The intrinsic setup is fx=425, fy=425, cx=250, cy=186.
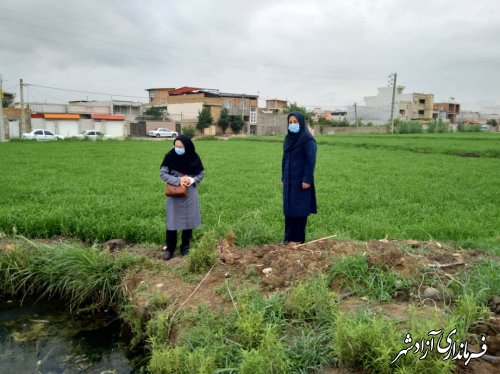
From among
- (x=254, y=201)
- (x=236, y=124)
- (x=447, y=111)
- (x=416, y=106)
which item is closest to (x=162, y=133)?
Answer: (x=236, y=124)

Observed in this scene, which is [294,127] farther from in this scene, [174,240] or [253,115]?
A: [253,115]

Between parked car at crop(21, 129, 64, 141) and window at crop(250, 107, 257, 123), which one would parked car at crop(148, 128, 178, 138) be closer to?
parked car at crop(21, 129, 64, 141)

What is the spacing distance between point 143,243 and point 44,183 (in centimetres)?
591

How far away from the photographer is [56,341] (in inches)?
162

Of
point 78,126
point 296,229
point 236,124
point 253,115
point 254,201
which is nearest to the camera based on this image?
point 296,229

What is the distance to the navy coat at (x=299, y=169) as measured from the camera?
17.1ft

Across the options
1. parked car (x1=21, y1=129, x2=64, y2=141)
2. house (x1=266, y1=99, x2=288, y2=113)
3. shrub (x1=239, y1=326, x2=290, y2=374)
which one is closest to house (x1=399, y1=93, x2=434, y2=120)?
house (x1=266, y1=99, x2=288, y2=113)

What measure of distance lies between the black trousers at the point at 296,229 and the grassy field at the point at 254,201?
43cm

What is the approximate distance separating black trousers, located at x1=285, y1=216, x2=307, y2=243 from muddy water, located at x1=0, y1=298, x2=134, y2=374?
7.67 ft

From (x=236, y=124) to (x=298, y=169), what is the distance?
2034 inches

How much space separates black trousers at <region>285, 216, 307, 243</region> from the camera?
5504 millimetres

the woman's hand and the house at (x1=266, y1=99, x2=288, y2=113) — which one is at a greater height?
the house at (x1=266, y1=99, x2=288, y2=113)

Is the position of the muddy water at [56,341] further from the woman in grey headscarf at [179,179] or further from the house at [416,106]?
the house at [416,106]

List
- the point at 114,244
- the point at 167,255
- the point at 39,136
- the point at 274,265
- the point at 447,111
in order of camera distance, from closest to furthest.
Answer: the point at 274,265, the point at 167,255, the point at 114,244, the point at 39,136, the point at 447,111
